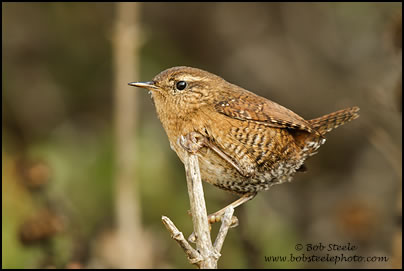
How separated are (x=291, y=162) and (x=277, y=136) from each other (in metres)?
0.20

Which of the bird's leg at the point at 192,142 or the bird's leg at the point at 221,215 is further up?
the bird's leg at the point at 192,142

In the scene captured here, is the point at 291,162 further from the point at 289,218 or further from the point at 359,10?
the point at 359,10

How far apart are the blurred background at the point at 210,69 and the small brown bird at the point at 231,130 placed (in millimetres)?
2221

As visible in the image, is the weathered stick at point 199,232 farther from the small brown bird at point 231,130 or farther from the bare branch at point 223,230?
the small brown bird at point 231,130

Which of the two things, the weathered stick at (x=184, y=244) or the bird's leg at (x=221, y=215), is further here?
the bird's leg at (x=221, y=215)

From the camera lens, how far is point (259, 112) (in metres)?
3.27

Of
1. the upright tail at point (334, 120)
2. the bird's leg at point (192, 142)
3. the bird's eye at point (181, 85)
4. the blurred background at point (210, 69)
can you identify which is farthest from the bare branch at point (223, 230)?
the blurred background at point (210, 69)

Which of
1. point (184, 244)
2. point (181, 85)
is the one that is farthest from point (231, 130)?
point (184, 244)

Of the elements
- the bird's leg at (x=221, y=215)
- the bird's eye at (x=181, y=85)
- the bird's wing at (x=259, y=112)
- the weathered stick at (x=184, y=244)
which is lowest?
the bird's leg at (x=221, y=215)

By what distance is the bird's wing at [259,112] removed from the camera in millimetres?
3221

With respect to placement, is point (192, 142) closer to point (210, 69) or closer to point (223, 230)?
point (223, 230)

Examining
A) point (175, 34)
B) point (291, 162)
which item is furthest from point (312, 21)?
point (291, 162)

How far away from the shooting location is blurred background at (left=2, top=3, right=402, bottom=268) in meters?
5.92

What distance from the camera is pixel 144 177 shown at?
5.98 m
